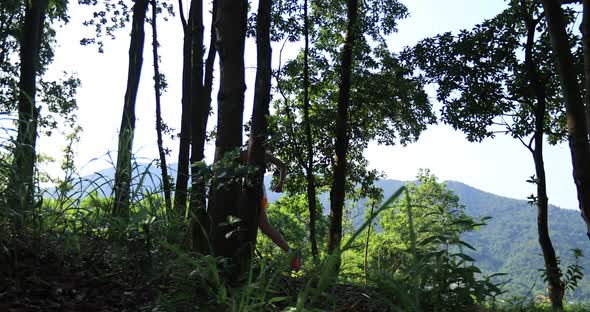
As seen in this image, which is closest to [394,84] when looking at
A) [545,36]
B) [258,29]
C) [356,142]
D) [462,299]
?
[356,142]

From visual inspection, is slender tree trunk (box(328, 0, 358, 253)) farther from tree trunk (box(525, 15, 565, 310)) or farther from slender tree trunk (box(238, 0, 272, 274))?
slender tree trunk (box(238, 0, 272, 274))

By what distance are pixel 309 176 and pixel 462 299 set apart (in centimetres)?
1411

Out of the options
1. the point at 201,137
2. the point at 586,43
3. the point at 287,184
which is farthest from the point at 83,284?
the point at 287,184

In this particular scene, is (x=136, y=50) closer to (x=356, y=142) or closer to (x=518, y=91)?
(x=356, y=142)

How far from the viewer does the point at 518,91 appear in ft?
39.4

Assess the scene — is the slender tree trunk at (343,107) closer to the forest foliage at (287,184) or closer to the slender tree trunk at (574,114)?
the forest foliage at (287,184)

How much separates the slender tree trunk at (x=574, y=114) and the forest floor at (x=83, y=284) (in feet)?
14.2

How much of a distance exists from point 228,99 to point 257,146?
69 cm

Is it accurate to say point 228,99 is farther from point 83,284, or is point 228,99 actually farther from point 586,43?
point 586,43

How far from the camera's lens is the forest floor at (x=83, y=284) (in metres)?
2.89

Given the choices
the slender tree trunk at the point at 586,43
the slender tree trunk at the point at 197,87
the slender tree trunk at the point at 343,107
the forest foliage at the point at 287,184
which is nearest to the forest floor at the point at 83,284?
the forest foliage at the point at 287,184

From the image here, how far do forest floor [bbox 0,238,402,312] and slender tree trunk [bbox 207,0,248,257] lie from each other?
0.68 meters

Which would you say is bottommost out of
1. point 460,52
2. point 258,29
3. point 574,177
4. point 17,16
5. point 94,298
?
point 94,298

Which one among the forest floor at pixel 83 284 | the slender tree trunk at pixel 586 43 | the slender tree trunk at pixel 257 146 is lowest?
the forest floor at pixel 83 284
